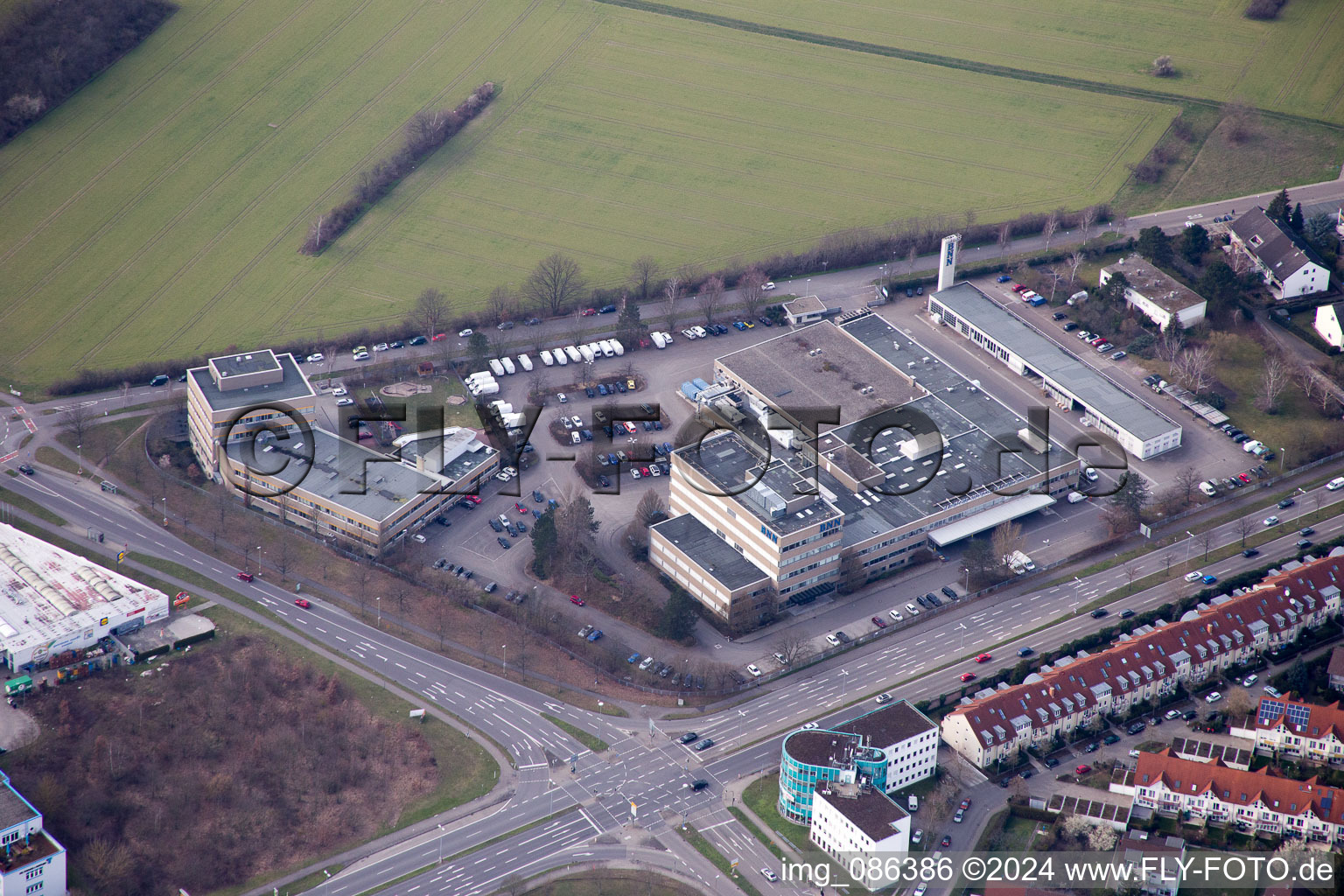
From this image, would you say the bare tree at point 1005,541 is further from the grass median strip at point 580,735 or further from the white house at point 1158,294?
the white house at point 1158,294

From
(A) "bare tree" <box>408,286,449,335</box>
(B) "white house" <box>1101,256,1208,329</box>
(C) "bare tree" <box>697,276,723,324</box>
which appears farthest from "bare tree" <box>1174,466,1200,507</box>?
(A) "bare tree" <box>408,286,449,335</box>

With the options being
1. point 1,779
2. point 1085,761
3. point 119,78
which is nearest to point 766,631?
point 1085,761

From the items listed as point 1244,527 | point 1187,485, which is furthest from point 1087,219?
point 1244,527

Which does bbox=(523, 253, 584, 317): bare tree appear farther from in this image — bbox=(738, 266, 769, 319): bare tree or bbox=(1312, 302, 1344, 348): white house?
bbox=(1312, 302, 1344, 348): white house

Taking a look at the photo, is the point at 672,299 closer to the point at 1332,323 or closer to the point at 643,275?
the point at 643,275

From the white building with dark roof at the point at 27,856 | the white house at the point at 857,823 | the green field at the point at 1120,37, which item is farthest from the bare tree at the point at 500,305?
the white building with dark roof at the point at 27,856

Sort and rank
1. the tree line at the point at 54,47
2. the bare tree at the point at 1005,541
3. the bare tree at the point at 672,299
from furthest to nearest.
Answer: the tree line at the point at 54,47 → the bare tree at the point at 672,299 → the bare tree at the point at 1005,541

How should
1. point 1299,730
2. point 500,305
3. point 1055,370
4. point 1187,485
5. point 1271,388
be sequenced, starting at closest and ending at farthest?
1. point 1299,730
2. point 1187,485
3. point 1271,388
4. point 1055,370
5. point 500,305
